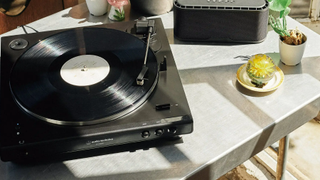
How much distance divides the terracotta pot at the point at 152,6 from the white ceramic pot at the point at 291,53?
0.42m

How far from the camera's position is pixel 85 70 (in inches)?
33.9

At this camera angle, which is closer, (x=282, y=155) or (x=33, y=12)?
(x=282, y=155)

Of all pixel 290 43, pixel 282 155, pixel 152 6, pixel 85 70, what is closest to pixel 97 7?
pixel 152 6


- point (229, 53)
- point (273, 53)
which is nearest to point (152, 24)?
point (229, 53)

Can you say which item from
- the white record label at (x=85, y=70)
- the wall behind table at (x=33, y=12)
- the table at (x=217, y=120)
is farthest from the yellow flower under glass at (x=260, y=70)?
the wall behind table at (x=33, y=12)

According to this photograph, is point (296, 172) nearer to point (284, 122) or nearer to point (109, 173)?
point (284, 122)

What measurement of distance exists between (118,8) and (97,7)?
0.09 metres

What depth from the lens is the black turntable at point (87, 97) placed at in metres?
0.74

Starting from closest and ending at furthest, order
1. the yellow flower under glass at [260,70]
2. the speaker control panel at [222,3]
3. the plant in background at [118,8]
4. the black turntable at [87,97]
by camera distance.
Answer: the black turntable at [87,97], the yellow flower under glass at [260,70], the speaker control panel at [222,3], the plant in background at [118,8]

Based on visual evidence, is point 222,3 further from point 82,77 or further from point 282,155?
point 282,155

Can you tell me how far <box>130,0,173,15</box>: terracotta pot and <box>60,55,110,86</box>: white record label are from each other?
14.7 inches

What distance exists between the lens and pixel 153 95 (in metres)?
0.82

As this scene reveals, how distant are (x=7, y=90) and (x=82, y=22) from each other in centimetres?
47

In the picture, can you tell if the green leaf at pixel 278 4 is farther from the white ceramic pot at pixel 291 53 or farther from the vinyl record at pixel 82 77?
the vinyl record at pixel 82 77
